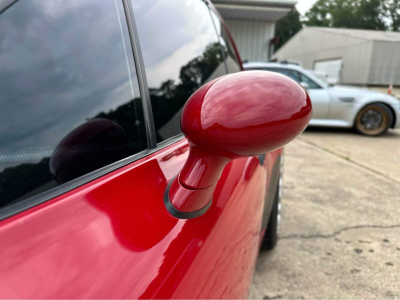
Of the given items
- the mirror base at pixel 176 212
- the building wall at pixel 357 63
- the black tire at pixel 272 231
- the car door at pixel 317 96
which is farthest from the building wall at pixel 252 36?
the building wall at pixel 357 63

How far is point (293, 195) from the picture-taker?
3.44m

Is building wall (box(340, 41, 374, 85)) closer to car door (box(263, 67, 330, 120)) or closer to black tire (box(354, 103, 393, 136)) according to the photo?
black tire (box(354, 103, 393, 136))

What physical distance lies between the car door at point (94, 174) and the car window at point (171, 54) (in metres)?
0.01

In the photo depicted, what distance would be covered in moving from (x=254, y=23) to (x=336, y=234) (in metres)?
10.0

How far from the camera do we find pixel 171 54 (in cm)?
122

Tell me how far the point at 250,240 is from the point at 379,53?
1053 inches

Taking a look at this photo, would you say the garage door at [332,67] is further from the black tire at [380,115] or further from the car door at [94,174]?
the car door at [94,174]

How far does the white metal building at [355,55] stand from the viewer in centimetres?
2273

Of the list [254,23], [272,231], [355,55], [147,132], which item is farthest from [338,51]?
[147,132]

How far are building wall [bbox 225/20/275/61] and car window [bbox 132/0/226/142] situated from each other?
9.94 metres

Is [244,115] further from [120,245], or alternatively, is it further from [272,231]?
[272,231]

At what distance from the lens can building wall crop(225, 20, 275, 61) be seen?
1087 centimetres

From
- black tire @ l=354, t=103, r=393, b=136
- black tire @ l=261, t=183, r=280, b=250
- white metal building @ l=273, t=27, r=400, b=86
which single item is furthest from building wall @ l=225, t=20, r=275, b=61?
white metal building @ l=273, t=27, r=400, b=86

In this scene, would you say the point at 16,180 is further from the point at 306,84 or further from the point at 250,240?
the point at 306,84
